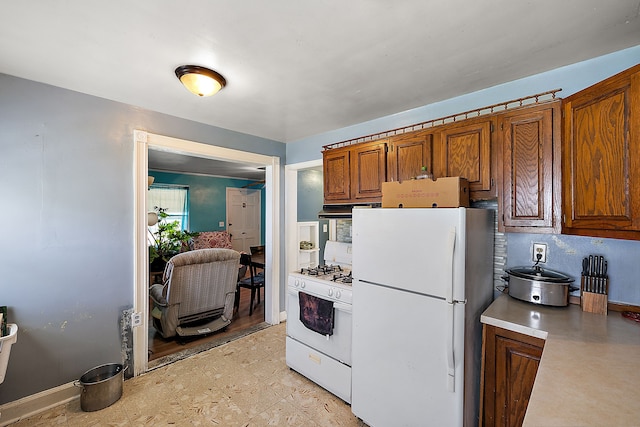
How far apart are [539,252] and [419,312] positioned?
39.7 inches

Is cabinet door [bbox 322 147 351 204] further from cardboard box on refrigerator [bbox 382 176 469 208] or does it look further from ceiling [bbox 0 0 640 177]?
cardboard box on refrigerator [bbox 382 176 469 208]

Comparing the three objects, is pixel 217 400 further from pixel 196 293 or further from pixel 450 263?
pixel 450 263

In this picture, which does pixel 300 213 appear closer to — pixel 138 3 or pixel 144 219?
pixel 144 219

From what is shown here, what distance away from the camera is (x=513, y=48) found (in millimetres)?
1571

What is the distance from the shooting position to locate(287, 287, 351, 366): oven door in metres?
2.07

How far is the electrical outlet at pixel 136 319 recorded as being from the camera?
2397 millimetres

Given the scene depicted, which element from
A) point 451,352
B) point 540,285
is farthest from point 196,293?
point 540,285

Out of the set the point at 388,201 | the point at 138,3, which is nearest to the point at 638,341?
the point at 388,201

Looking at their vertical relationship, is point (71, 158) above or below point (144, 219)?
above

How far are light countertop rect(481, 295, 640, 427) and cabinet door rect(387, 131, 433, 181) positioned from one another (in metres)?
1.13

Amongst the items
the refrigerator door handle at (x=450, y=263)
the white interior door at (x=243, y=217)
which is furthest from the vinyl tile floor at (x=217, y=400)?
the white interior door at (x=243, y=217)

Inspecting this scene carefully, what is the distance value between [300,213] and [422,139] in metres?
2.69

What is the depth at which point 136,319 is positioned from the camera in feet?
7.93

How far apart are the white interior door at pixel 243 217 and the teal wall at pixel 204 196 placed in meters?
0.17
